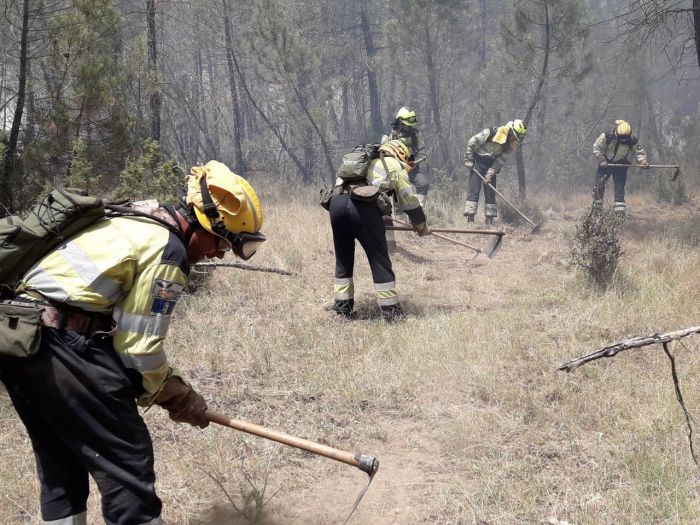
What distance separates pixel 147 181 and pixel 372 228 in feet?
8.55

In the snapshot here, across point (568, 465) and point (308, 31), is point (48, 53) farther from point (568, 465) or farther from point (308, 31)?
point (308, 31)

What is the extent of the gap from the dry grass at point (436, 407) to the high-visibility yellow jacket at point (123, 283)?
1.25m

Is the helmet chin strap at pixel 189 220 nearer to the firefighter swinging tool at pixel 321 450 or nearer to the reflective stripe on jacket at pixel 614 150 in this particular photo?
the firefighter swinging tool at pixel 321 450

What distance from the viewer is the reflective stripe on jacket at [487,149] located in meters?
11.3

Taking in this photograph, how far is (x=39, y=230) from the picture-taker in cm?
229

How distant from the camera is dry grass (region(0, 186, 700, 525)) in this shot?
3.14 m

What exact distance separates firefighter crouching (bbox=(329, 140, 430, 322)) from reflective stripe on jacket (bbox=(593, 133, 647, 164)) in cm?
743

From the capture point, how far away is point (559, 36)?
1442 cm

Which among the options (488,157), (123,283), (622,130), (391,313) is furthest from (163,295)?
(622,130)

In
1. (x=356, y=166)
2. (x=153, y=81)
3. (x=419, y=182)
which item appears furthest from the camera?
(x=419, y=182)

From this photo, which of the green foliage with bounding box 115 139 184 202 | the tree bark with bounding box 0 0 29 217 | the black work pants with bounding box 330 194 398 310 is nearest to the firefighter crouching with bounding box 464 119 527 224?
the black work pants with bounding box 330 194 398 310

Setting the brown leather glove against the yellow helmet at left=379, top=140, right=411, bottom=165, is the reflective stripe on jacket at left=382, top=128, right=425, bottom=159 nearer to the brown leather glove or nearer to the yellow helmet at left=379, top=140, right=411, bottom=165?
the yellow helmet at left=379, top=140, right=411, bottom=165

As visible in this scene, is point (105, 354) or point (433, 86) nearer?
point (105, 354)

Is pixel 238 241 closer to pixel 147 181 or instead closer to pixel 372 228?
pixel 372 228
